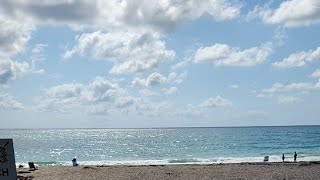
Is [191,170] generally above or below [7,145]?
below

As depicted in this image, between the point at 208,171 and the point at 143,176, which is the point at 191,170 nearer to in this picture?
the point at 208,171

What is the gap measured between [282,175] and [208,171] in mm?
5538

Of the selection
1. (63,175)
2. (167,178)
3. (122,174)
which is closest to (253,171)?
(167,178)

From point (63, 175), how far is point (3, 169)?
83.8 feet

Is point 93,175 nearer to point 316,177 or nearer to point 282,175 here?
point 282,175

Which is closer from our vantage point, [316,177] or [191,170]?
[316,177]

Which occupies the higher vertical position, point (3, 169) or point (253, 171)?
point (3, 169)

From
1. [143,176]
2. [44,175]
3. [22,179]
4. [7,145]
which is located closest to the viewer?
[7,145]

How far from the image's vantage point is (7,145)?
5.61m

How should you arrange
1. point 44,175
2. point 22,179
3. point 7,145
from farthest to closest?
point 44,175 → point 22,179 → point 7,145

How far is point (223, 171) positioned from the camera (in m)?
31.1

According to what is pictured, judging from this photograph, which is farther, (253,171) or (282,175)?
(253,171)

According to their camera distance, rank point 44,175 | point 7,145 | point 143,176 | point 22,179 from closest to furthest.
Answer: point 7,145
point 22,179
point 143,176
point 44,175

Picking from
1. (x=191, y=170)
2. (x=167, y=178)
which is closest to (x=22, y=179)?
(x=167, y=178)
